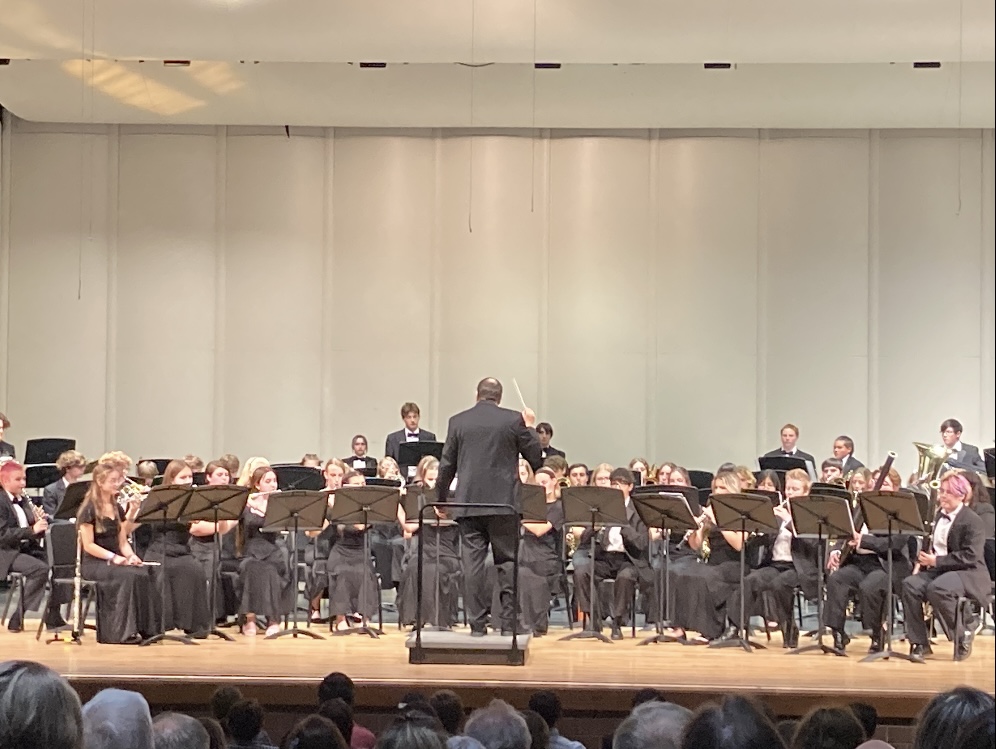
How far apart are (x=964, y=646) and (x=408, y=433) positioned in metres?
6.89

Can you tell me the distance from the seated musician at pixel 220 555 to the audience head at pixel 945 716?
20.8ft

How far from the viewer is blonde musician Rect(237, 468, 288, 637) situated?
9.01 metres

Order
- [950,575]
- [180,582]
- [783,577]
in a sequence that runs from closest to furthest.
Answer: [950,575] < [180,582] < [783,577]

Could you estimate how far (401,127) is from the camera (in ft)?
50.3

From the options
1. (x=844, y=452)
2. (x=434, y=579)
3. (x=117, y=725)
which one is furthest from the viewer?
(x=844, y=452)

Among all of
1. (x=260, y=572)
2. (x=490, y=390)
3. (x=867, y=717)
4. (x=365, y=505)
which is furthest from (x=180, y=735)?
(x=260, y=572)

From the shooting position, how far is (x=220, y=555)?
30.2 feet

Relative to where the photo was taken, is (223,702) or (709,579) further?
(709,579)

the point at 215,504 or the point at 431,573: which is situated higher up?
the point at 215,504

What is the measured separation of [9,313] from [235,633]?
795 cm

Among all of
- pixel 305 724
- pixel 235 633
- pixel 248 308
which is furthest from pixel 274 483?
pixel 248 308

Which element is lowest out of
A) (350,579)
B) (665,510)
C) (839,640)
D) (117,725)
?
(839,640)

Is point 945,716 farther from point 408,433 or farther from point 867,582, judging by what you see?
point 408,433

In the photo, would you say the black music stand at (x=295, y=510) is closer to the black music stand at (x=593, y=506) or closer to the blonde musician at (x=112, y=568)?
the blonde musician at (x=112, y=568)
